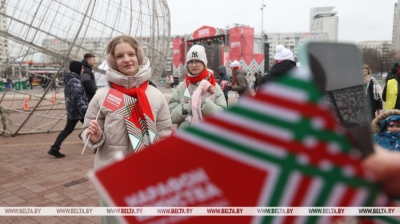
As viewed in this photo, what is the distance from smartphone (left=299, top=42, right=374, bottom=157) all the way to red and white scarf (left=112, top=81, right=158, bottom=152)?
1.38 metres

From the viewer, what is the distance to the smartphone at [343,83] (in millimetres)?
666

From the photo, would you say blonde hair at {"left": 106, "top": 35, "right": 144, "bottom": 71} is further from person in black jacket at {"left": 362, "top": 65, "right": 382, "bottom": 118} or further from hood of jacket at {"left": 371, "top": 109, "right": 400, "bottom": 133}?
person in black jacket at {"left": 362, "top": 65, "right": 382, "bottom": 118}

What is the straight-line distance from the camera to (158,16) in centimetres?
680

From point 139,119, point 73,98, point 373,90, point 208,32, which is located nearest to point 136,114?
point 139,119

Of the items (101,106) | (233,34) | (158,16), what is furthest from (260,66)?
(101,106)

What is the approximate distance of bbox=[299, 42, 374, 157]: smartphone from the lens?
0.67 meters

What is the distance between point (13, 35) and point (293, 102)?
6.34 m

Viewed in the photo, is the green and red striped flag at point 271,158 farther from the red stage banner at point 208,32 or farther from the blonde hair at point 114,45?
the red stage banner at point 208,32

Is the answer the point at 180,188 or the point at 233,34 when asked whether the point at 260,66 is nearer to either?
the point at 233,34

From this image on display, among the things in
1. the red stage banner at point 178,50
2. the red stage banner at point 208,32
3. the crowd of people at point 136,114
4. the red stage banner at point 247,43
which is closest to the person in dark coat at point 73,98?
the crowd of people at point 136,114

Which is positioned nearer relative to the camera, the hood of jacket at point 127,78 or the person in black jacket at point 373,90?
the hood of jacket at point 127,78

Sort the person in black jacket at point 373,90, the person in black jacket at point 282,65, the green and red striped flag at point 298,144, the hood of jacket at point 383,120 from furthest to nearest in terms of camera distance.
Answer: the person in black jacket at point 373,90 → the person in black jacket at point 282,65 → the hood of jacket at point 383,120 → the green and red striped flag at point 298,144

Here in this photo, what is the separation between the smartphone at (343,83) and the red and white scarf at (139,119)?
4.53ft

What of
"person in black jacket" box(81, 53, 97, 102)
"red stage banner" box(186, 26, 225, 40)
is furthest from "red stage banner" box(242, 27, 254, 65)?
"person in black jacket" box(81, 53, 97, 102)
